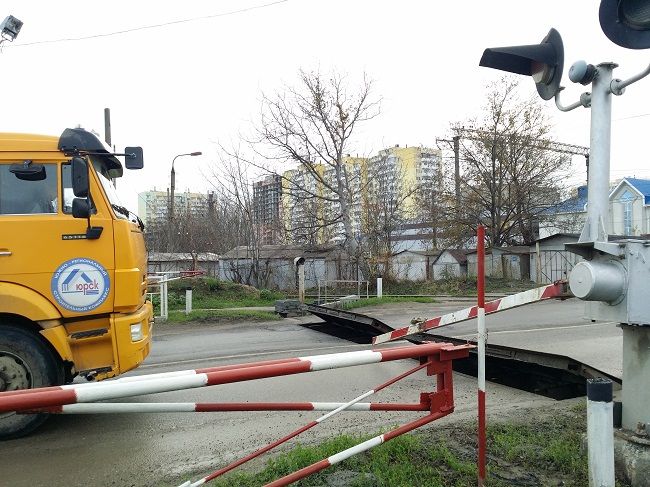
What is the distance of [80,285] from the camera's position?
508cm

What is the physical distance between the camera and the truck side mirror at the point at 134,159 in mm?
6008

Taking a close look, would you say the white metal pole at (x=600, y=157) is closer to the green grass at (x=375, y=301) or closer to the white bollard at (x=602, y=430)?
the white bollard at (x=602, y=430)

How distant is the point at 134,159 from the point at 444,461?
469 centimetres

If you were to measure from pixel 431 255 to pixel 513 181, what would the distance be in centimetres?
703

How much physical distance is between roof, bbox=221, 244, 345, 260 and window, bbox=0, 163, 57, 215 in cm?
2025

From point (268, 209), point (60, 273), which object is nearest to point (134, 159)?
point (60, 273)

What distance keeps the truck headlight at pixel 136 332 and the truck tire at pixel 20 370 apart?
0.82 metres

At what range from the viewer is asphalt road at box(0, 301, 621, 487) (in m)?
4.13

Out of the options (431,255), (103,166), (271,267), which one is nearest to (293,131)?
(271,267)

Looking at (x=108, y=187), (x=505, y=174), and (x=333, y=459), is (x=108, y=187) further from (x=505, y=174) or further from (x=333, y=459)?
(x=505, y=174)

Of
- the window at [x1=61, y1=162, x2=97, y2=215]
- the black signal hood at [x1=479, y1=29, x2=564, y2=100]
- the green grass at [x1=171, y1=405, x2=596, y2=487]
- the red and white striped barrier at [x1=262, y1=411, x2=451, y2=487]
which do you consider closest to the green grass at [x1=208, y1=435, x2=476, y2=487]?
the green grass at [x1=171, y1=405, x2=596, y2=487]

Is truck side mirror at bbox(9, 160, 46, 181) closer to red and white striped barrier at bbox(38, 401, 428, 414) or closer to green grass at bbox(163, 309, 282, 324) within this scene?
red and white striped barrier at bbox(38, 401, 428, 414)

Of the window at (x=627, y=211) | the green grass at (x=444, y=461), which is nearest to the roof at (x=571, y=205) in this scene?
the window at (x=627, y=211)

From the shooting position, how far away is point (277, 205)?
1038 inches
